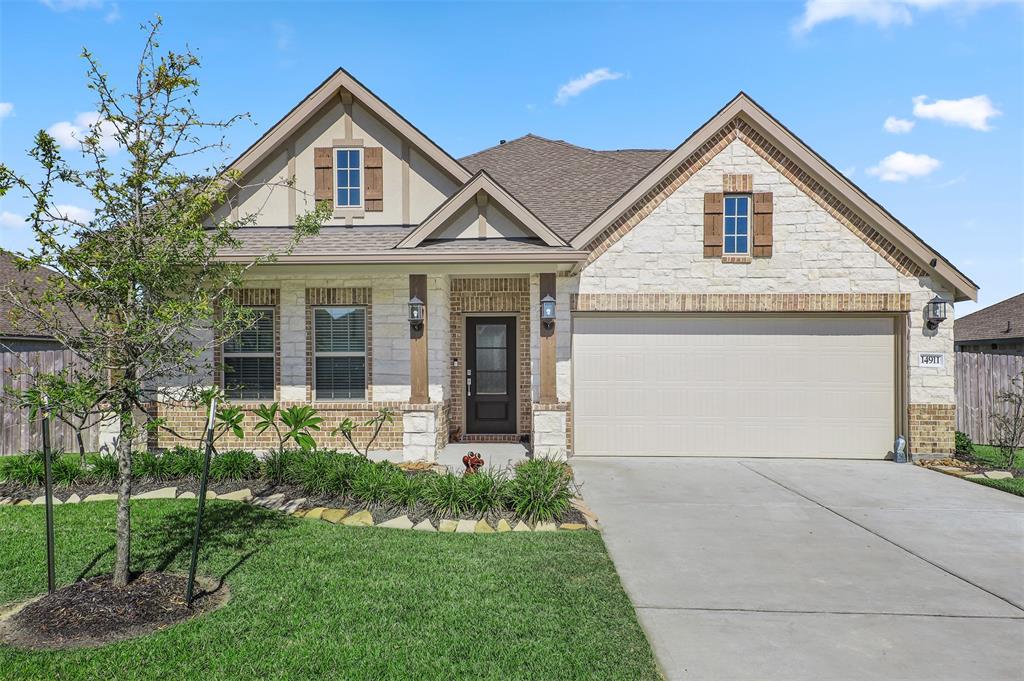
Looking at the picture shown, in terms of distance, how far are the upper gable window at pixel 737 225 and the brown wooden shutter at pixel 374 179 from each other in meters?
6.31

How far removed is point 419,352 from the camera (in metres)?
9.83

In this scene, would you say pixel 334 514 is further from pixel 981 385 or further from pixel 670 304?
pixel 981 385

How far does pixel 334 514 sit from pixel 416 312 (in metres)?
4.02

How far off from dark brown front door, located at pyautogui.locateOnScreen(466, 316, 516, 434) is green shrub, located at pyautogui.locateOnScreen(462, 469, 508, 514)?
4.63 metres

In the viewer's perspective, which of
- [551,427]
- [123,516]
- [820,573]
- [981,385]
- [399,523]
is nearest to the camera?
[123,516]

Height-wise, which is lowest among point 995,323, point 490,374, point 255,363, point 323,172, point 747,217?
point 490,374

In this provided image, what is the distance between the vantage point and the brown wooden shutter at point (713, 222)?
10.5 meters

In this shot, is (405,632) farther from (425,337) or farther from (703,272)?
(703,272)

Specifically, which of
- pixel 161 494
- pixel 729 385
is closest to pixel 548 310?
pixel 729 385

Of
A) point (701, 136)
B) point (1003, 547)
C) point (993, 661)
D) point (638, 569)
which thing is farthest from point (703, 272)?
point (993, 661)

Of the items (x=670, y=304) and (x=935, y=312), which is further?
(x=670, y=304)

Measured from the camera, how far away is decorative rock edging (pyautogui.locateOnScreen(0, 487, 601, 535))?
6309 millimetres

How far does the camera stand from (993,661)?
385 cm

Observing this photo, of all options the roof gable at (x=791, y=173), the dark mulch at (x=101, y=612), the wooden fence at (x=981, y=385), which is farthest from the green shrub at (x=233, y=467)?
the wooden fence at (x=981, y=385)
